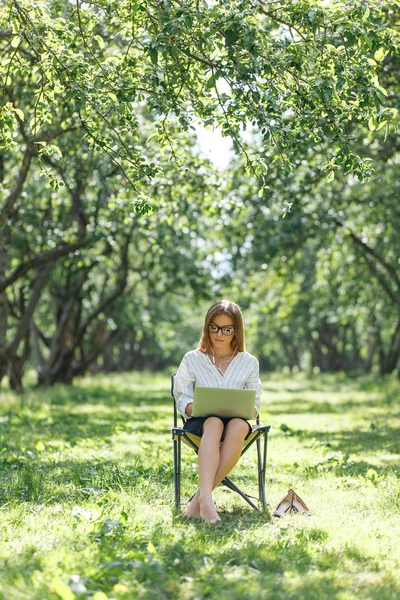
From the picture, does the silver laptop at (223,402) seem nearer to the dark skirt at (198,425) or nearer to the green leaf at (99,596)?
the dark skirt at (198,425)

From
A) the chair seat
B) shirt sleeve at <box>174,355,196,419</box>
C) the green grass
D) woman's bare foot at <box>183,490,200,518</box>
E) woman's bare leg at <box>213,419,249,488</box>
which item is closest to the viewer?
the green grass

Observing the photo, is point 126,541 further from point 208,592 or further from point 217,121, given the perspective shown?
point 217,121

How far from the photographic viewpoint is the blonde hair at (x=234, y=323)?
594cm

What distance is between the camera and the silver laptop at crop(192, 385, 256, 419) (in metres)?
5.55

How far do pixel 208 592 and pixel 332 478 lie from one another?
3.56 m

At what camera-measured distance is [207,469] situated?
17.5 feet

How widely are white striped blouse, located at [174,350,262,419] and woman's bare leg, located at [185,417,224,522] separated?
1.42 ft

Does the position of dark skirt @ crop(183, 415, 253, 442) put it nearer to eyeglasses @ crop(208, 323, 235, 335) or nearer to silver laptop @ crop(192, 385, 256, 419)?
silver laptop @ crop(192, 385, 256, 419)

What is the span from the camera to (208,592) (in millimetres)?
3691

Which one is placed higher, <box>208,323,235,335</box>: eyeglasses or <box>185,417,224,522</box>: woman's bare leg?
<box>208,323,235,335</box>: eyeglasses

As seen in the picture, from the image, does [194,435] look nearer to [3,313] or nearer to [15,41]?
[15,41]

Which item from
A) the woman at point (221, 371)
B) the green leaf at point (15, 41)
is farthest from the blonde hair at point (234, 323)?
the green leaf at point (15, 41)

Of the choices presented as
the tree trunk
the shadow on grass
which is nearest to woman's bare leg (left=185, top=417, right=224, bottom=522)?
the shadow on grass

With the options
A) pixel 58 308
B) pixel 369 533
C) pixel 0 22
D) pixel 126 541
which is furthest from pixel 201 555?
pixel 58 308
